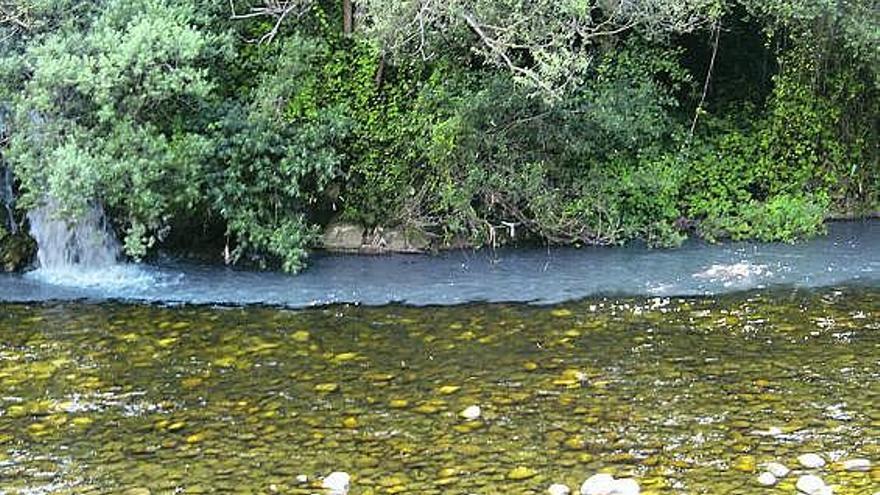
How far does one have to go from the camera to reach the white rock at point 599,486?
19.6ft

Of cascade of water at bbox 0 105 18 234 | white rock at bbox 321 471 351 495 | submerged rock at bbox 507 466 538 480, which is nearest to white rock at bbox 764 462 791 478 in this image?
submerged rock at bbox 507 466 538 480

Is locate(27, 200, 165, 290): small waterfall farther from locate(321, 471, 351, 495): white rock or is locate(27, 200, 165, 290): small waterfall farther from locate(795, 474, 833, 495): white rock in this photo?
locate(795, 474, 833, 495): white rock

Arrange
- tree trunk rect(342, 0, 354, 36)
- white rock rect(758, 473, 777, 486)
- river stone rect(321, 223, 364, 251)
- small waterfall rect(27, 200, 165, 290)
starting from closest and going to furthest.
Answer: white rock rect(758, 473, 777, 486), small waterfall rect(27, 200, 165, 290), river stone rect(321, 223, 364, 251), tree trunk rect(342, 0, 354, 36)

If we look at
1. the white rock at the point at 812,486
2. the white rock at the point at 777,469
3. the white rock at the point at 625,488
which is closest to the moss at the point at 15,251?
the white rock at the point at 625,488

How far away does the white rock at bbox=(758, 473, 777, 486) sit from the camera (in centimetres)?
606

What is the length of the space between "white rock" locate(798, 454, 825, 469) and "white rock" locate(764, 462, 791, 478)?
0.14 meters

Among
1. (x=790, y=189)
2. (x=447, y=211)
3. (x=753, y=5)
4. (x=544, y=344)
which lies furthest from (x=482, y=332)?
(x=790, y=189)

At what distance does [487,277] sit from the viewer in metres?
11.9

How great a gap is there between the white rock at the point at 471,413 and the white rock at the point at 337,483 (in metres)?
1.32

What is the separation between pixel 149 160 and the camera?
1125 centimetres

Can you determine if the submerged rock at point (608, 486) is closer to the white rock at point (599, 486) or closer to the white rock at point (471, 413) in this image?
the white rock at point (599, 486)

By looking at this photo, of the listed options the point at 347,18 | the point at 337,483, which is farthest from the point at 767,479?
the point at 347,18

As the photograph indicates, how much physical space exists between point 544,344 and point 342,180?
508cm

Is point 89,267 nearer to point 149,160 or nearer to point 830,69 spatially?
point 149,160
